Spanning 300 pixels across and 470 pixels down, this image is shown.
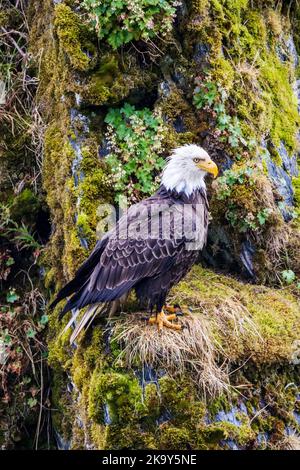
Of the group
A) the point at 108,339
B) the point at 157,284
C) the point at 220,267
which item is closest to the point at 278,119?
the point at 220,267

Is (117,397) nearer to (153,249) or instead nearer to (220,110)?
(153,249)

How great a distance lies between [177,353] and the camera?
5.00 m

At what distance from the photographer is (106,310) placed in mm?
5500

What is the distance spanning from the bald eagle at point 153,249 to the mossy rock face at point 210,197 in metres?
0.35

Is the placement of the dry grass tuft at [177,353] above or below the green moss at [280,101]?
below

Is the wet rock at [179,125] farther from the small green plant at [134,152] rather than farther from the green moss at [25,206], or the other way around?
the green moss at [25,206]

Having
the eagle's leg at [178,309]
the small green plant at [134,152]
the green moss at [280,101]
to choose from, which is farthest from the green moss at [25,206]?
the green moss at [280,101]

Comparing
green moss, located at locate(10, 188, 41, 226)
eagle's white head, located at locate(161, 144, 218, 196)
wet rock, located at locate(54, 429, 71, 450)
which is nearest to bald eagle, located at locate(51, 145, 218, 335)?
eagle's white head, located at locate(161, 144, 218, 196)

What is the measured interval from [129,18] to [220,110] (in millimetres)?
1172

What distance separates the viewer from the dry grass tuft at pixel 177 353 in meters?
5.00

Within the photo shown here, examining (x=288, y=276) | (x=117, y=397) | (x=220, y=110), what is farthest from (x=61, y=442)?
(x=220, y=110)

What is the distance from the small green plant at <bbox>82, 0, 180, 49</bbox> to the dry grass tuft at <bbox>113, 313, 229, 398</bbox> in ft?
8.83

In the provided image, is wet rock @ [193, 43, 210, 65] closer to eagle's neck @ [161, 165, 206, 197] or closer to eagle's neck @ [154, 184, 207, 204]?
eagle's neck @ [161, 165, 206, 197]
